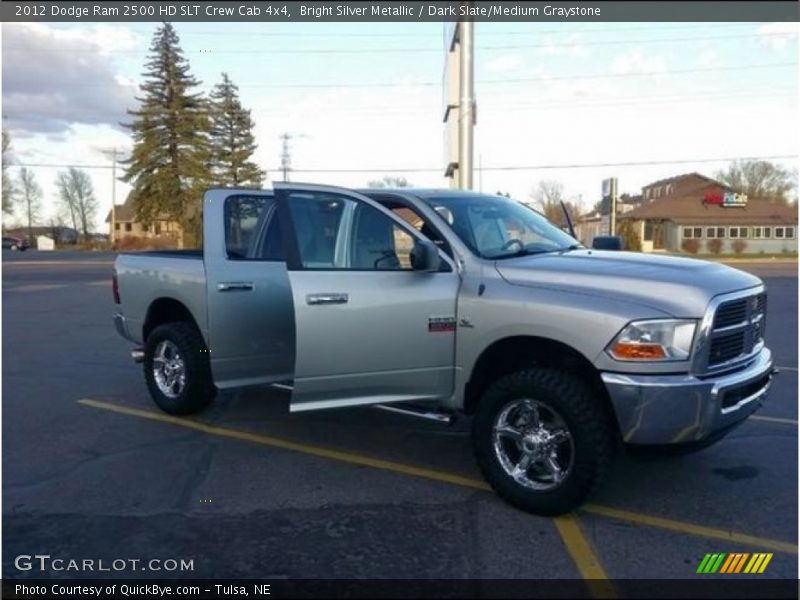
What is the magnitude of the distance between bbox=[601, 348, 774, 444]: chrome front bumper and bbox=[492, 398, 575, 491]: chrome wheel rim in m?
0.40

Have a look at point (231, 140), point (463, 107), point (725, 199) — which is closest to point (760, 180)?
point (725, 199)

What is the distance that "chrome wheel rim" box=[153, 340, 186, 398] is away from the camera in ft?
21.0

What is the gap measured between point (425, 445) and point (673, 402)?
233 cm

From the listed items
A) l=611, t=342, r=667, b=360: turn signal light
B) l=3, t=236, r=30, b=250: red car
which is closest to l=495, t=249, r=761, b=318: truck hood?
l=611, t=342, r=667, b=360: turn signal light

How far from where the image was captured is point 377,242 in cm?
496

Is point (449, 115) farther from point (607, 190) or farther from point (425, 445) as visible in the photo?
point (425, 445)

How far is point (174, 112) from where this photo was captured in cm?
4862

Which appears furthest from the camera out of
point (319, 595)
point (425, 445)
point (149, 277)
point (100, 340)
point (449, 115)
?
point (449, 115)

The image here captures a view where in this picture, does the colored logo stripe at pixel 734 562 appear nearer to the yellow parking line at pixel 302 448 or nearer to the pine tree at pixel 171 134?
the yellow parking line at pixel 302 448

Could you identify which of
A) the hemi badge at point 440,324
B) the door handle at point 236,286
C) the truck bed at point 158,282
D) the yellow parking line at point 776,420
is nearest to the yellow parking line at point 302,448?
the truck bed at point 158,282

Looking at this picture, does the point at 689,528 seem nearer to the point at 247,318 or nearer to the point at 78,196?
the point at 247,318

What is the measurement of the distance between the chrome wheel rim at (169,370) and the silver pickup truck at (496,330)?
58 cm

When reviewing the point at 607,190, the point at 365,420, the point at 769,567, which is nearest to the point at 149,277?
the point at 365,420

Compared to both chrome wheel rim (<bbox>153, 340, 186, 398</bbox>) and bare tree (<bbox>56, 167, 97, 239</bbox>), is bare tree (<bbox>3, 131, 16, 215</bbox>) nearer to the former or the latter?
bare tree (<bbox>56, 167, 97, 239</bbox>)
